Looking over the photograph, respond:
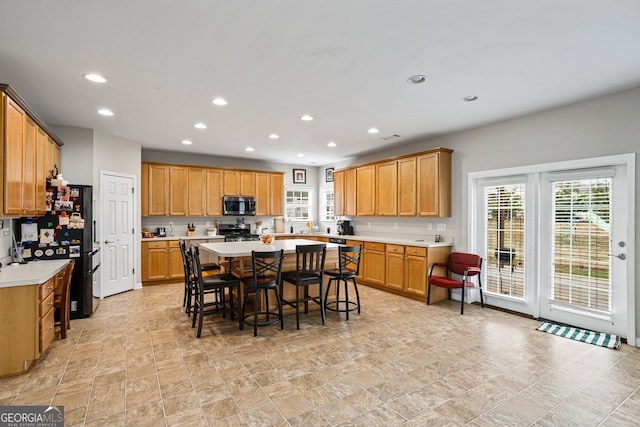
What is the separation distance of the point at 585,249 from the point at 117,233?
22.4 ft

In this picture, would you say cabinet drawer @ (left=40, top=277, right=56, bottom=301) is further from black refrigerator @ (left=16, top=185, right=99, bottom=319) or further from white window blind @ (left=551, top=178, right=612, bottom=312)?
white window blind @ (left=551, top=178, right=612, bottom=312)

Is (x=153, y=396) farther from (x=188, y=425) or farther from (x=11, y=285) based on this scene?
(x=11, y=285)

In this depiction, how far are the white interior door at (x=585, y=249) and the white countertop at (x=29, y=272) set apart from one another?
5.60 meters

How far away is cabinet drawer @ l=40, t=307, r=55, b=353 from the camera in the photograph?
3.02 m

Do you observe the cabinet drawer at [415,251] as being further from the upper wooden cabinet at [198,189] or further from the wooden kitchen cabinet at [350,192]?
the upper wooden cabinet at [198,189]

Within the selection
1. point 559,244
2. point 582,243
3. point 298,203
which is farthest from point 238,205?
point 582,243

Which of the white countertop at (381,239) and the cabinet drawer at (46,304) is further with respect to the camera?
the white countertop at (381,239)

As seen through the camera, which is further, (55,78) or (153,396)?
(55,78)

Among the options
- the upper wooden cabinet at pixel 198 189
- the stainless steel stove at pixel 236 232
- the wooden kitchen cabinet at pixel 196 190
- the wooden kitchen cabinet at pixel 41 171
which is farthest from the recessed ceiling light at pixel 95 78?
the stainless steel stove at pixel 236 232

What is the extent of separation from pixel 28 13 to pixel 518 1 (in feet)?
10.5

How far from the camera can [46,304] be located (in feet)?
10.4

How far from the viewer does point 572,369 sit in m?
3.00

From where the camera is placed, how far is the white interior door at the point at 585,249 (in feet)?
12.2

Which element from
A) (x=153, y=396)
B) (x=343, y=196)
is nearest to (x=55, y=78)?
(x=153, y=396)
